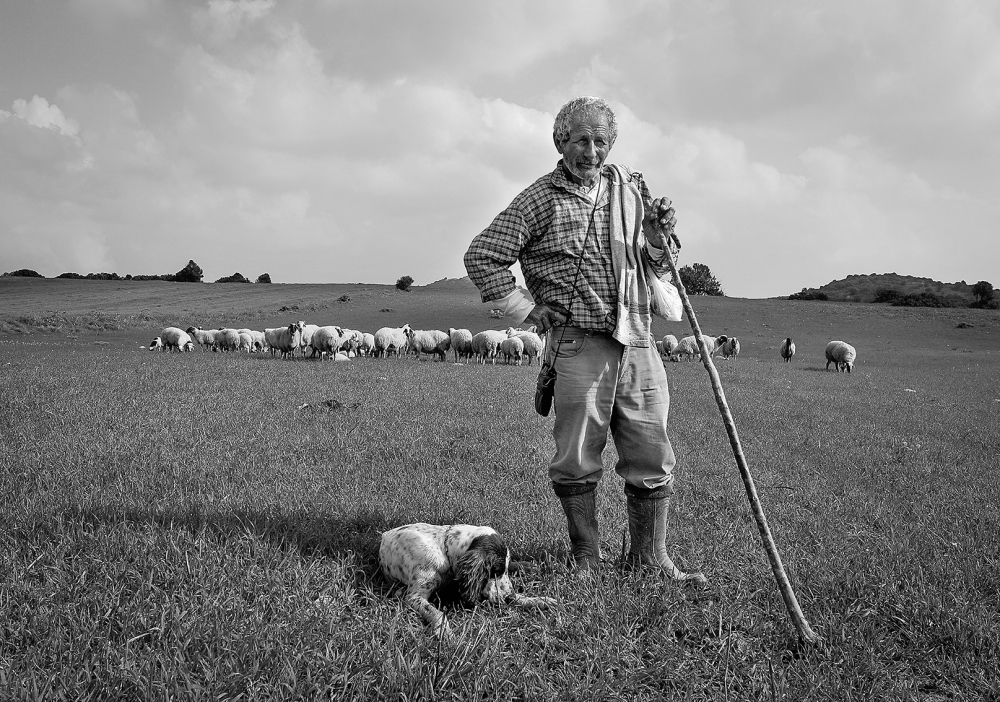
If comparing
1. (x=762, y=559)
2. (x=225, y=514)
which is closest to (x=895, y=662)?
(x=762, y=559)

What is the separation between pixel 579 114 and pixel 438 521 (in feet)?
10.3

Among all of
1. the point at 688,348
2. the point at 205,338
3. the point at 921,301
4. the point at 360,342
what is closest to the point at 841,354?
→ the point at 688,348

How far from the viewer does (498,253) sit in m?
4.09

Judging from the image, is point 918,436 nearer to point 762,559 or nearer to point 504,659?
point 762,559

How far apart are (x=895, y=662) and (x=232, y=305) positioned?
2785 inches

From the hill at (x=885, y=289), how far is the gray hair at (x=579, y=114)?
89233mm

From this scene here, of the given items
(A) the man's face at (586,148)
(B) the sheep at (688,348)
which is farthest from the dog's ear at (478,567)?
(B) the sheep at (688,348)

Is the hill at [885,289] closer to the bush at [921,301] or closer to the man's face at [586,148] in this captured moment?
the bush at [921,301]

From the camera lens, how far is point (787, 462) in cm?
837

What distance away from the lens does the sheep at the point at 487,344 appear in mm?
33969

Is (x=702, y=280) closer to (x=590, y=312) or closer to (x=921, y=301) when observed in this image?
(x=921, y=301)

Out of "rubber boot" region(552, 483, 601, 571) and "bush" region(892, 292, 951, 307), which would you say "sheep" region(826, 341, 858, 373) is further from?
"bush" region(892, 292, 951, 307)

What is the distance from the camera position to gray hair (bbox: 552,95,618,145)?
12.8 ft

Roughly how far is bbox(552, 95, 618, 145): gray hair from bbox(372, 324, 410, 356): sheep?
3349 centimetres
